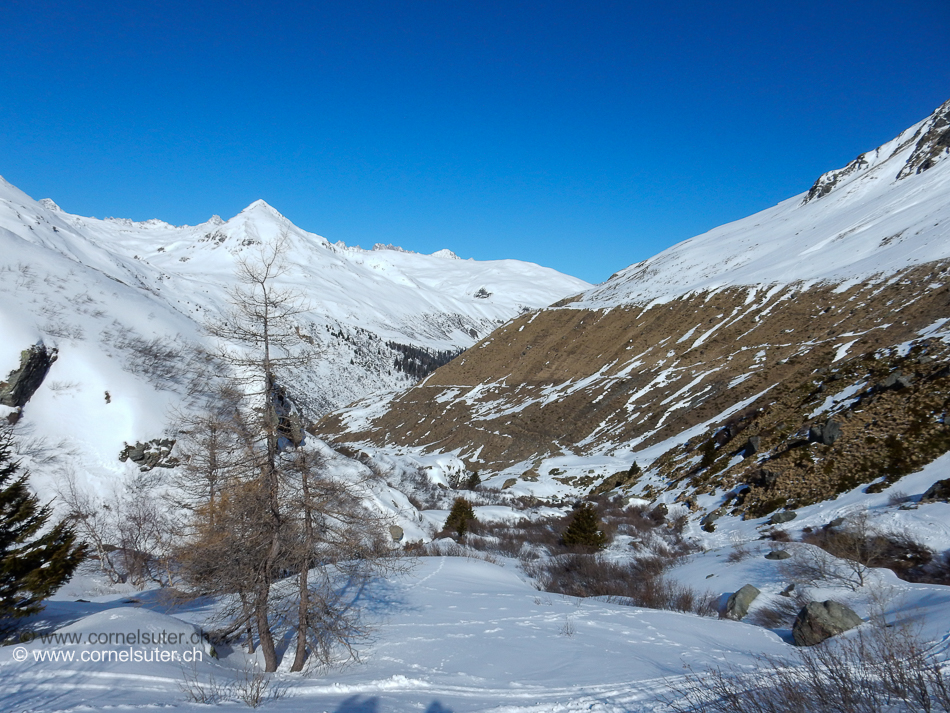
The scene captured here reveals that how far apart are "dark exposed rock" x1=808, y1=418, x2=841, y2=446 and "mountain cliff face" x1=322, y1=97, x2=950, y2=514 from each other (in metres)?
0.10

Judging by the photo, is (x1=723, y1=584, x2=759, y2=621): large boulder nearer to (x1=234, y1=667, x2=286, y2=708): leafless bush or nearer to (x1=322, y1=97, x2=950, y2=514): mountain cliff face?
(x1=234, y1=667, x2=286, y2=708): leafless bush

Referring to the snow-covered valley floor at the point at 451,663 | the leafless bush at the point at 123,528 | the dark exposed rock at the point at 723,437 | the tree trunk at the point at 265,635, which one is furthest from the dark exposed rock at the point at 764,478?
the leafless bush at the point at 123,528

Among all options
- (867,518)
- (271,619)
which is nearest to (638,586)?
(867,518)

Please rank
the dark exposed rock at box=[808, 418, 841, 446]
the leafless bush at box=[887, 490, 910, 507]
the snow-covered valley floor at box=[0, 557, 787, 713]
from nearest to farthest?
the snow-covered valley floor at box=[0, 557, 787, 713], the leafless bush at box=[887, 490, 910, 507], the dark exposed rock at box=[808, 418, 841, 446]

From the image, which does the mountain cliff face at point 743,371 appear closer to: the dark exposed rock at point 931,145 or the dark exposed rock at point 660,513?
the dark exposed rock at point 931,145

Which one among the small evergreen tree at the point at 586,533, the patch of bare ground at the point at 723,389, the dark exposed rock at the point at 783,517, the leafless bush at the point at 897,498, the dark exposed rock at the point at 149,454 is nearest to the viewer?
the leafless bush at the point at 897,498

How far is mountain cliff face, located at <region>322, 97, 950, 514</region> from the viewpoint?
21.0 metres

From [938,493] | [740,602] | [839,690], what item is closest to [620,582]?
[740,602]

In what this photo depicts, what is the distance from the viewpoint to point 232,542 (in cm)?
753

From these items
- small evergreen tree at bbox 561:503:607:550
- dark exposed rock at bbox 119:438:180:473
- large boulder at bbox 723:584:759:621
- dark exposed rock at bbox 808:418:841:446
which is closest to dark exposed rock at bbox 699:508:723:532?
small evergreen tree at bbox 561:503:607:550

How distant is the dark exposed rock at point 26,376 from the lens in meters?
15.9

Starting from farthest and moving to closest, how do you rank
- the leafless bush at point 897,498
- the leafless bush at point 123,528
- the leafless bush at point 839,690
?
the leafless bush at point 123,528, the leafless bush at point 897,498, the leafless bush at point 839,690

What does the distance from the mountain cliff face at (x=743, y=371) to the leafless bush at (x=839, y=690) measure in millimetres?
14918

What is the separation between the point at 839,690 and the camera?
4.50m
